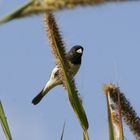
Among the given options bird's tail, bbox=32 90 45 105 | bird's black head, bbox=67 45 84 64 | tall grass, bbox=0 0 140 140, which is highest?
bird's black head, bbox=67 45 84 64

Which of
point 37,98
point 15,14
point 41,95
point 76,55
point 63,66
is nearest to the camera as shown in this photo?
point 15,14

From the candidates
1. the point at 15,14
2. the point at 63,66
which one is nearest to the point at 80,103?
the point at 63,66

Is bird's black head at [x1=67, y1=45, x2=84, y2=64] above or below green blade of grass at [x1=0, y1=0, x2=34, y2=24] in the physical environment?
above

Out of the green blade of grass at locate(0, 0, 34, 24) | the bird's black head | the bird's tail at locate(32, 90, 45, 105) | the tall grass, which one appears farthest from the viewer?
the bird's black head

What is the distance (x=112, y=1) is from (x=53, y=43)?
3.57 ft

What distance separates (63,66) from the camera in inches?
60.7

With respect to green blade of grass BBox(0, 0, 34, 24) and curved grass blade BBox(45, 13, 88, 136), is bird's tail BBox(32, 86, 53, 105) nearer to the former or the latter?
curved grass blade BBox(45, 13, 88, 136)

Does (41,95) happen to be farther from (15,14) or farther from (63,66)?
(15,14)

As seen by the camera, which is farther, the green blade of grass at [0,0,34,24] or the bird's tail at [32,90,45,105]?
the bird's tail at [32,90,45,105]

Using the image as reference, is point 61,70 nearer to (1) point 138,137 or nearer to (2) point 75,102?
(2) point 75,102

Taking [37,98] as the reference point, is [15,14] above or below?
below

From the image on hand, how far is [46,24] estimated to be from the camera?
66.1 inches

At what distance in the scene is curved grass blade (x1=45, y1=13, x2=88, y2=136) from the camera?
1558 millimetres

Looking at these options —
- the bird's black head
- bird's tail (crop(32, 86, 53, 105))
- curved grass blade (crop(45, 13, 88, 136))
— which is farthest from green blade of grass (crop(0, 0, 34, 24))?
the bird's black head
